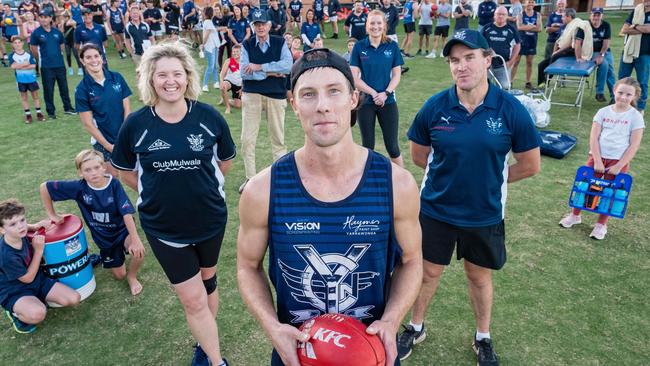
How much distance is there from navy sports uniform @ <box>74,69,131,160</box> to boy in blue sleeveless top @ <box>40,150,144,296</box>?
111 centimetres

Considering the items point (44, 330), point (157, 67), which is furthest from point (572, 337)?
point (44, 330)

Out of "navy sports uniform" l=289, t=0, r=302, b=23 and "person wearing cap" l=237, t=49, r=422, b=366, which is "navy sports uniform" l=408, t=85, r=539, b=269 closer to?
"person wearing cap" l=237, t=49, r=422, b=366

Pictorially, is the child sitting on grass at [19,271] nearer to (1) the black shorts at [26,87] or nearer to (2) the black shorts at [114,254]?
(2) the black shorts at [114,254]

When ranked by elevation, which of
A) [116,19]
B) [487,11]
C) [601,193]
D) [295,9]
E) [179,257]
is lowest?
[601,193]

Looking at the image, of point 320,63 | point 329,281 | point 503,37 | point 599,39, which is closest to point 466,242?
point 329,281

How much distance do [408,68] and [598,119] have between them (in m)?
10.5

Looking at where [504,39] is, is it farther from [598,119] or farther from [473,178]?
[473,178]

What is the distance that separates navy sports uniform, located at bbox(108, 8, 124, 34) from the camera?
64.7ft

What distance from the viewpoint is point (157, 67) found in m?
3.30

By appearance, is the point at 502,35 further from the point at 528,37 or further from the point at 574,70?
the point at 528,37

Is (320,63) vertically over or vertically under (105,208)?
over

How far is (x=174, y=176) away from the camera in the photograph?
3312mm

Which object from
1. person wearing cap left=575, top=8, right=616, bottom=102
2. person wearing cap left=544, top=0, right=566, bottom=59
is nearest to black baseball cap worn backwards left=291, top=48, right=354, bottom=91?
person wearing cap left=575, top=8, right=616, bottom=102

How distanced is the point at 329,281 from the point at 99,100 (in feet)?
15.5
